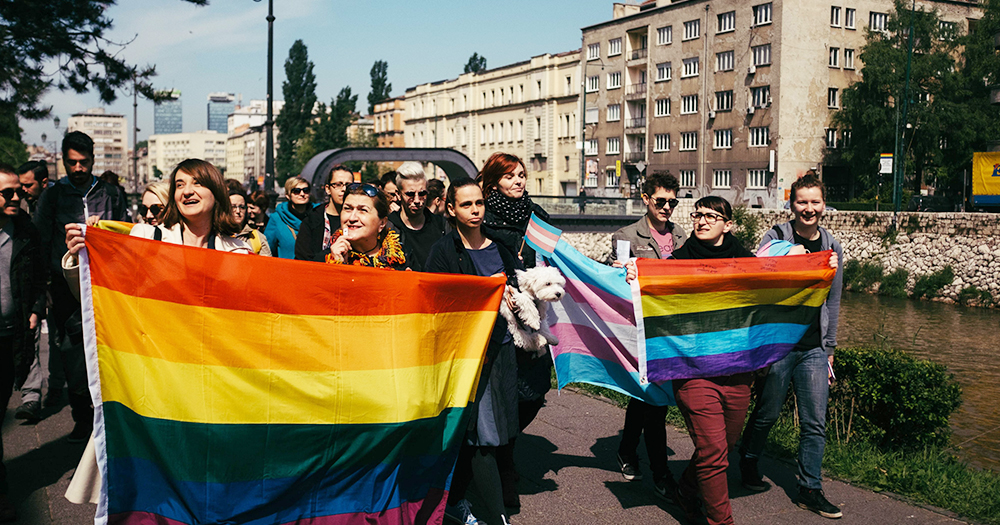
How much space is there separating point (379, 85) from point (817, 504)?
125 meters

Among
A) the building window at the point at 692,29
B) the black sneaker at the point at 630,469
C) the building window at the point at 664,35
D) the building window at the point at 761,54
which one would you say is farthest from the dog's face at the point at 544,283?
the building window at the point at 664,35

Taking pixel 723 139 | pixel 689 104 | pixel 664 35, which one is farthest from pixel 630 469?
pixel 664 35

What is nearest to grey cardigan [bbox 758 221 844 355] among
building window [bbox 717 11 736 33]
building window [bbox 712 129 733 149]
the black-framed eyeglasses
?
the black-framed eyeglasses

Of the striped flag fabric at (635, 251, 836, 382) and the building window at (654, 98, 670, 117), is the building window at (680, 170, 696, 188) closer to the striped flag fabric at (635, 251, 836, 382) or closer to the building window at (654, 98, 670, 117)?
the building window at (654, 98, 670, 117)

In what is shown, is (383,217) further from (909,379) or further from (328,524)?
(909,379)

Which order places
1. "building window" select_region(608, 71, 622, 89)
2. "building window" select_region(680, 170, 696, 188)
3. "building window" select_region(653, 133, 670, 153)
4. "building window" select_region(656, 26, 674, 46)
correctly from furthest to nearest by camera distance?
"building window" select_region(608, 71, 622, 89), "building window" select_region(653, 133, 670, 153), "building window" select_region(656, 26, 674, 46), "building window" select_region(680, 170, 696, 188)

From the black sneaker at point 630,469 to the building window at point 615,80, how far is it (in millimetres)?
73353

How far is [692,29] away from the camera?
226 ft

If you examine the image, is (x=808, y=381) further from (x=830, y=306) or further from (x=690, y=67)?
(x=690, y=67)

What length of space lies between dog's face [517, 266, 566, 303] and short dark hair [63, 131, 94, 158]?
12.9 ft

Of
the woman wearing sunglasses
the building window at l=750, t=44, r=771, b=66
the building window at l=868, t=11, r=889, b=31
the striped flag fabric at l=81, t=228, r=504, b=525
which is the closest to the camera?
the striped flag fabric at l=81, t=228, r=504, b=525

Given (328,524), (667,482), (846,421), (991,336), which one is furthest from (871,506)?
(991,336)

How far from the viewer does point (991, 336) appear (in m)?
24.8

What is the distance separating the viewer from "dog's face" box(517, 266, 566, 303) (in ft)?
15.4
